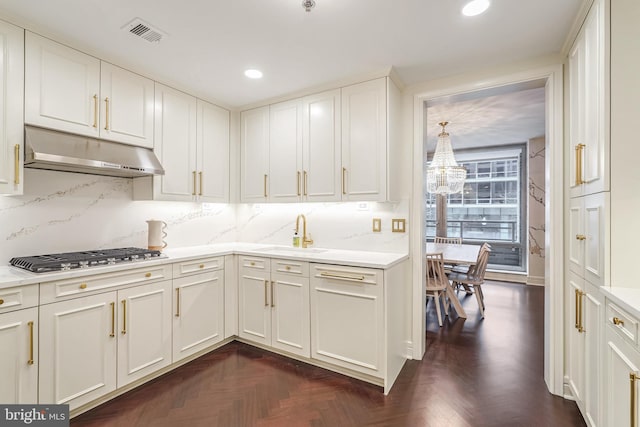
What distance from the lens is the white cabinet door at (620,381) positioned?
1.22 metres

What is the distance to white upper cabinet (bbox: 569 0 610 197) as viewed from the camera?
61.6 inches

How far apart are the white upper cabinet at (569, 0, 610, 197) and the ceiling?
213mm

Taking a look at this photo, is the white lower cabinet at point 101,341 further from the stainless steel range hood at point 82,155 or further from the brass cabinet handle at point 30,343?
the stainless steel range hood at point 82,155

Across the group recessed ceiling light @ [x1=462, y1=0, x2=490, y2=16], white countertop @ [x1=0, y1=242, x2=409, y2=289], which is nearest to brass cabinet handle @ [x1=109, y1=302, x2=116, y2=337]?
white countertop @ [x1=0, y1=242, x2=409, y2=289]

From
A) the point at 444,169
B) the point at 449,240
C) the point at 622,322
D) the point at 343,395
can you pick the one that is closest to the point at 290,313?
the point at 343,395

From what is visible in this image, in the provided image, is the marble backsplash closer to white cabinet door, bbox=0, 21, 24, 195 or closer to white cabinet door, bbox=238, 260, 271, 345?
white cabinet door, bbox=0, 21, 24, 195

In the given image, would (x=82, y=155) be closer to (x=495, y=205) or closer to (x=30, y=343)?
(x=30, y=343)

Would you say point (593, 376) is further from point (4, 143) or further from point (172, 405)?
point (4, 143)

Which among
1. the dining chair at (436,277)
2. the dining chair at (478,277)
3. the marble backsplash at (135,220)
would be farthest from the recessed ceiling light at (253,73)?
the dining chair at (478,277)

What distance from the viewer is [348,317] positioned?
94.9 inches

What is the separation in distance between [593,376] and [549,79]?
80.3 inches

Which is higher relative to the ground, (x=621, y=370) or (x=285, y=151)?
(x=285, y=151)

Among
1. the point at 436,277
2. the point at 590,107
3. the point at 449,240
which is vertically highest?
the point at 590,107
